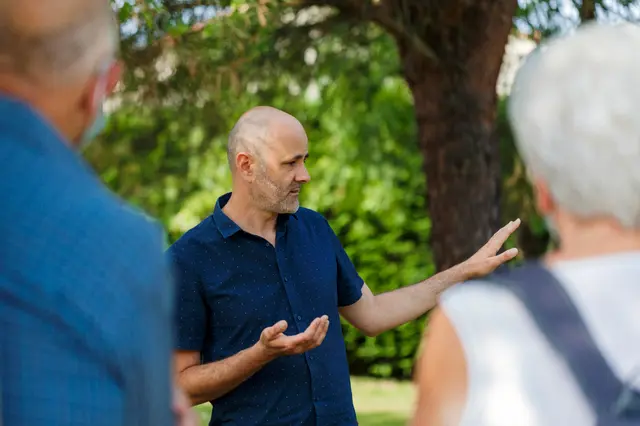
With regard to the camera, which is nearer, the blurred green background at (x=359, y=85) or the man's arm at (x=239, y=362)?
the man's arm at (x=239, y=362)

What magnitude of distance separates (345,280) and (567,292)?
7.57 ft

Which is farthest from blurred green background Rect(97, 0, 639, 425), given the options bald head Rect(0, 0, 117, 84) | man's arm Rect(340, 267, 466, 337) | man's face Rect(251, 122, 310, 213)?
bald head Rect(0, 0, 117, 84)

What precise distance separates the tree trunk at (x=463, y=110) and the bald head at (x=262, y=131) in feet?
14.6

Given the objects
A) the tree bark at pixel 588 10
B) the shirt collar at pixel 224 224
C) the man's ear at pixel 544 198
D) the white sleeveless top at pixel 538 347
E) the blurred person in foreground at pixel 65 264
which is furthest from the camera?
the tree bark at pixel 588 10

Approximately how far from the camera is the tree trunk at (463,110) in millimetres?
8250

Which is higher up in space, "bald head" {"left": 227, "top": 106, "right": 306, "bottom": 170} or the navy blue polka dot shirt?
"bald head" {"left": 227, "top": 106, "right": 306, "bottom": 170}

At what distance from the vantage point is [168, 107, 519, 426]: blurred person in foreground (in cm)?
353

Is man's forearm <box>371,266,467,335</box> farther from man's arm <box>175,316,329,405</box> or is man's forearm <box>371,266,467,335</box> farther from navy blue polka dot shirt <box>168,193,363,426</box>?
man's arm <box>175,316,329,405</box>

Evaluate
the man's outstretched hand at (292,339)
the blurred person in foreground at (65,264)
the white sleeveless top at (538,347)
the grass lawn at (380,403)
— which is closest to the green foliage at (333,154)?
the grass lawn at (380,403)

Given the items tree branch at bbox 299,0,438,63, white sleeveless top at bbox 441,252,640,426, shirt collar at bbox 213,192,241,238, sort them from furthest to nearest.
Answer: tree branch at bbox 299,0,438,63 → shirt collar at bbox 213,192,241,238 → white sleeveless top at bbox 441,252,640,426

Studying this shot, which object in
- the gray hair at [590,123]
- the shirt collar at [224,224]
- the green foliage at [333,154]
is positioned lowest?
the green foliage at [333,154]

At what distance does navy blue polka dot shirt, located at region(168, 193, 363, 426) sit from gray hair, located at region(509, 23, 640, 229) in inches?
77.1

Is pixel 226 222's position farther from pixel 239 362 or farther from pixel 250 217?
pixel 239 362

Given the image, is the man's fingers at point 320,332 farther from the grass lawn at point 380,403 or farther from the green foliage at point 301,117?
the grass lawn at point 380,403
